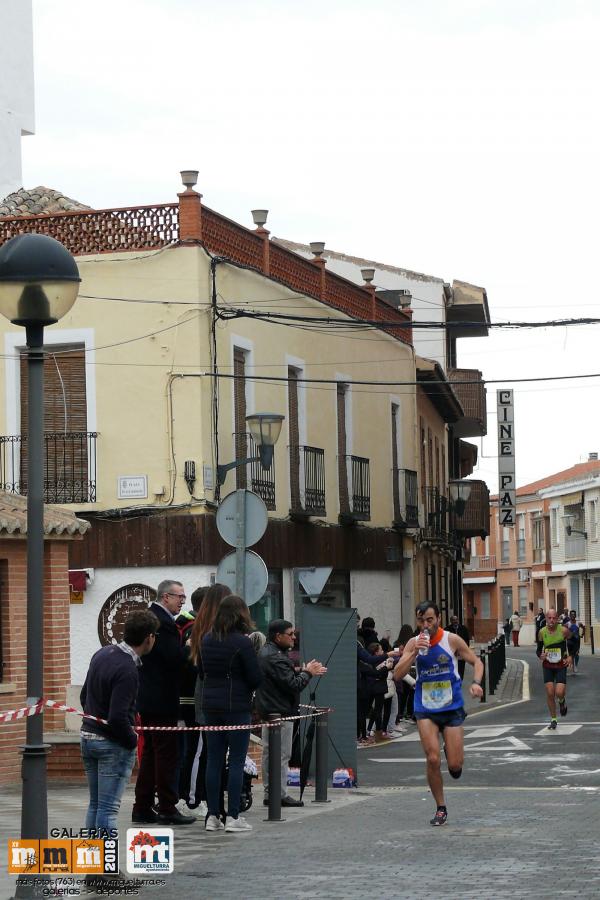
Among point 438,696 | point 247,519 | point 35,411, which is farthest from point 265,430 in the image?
point 35,411

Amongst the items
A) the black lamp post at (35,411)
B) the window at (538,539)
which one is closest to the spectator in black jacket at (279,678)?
the black lamp post at (35,411)

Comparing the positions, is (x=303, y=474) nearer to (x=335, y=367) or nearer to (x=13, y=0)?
(x=335, y=367)

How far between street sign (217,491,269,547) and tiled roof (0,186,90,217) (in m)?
11.6

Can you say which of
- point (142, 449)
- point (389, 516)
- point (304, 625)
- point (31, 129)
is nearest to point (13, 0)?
point (31, 129)

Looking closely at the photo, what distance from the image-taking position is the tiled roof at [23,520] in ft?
51.6

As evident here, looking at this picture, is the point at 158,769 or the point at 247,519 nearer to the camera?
the point at 158,769

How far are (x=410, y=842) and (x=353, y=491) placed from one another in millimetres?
20924

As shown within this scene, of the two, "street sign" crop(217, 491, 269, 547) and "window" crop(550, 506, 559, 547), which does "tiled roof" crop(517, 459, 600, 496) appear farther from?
"street sign" crop(217, 491, 269, 547)

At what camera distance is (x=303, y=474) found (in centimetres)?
2889

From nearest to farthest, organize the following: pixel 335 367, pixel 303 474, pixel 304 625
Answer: pixel 304 625, pixel 303 474, pixel 335 367

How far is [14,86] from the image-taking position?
122 feet

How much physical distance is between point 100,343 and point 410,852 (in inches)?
614

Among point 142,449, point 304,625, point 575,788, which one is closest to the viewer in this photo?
point 575,788

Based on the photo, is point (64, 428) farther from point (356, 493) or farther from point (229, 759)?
point (229, 759)
